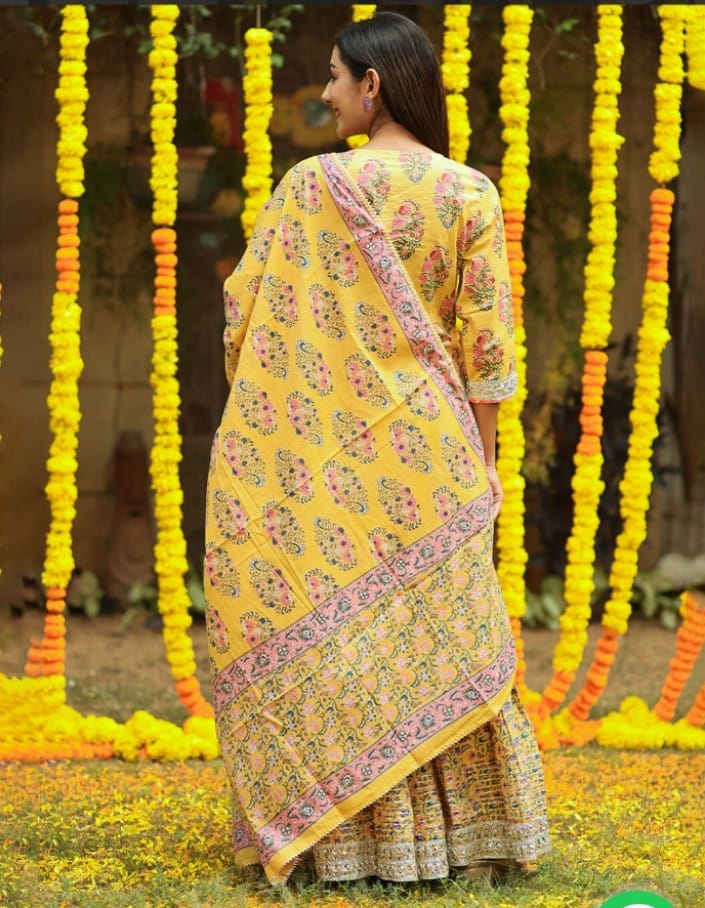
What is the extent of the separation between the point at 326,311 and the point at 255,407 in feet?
0.85

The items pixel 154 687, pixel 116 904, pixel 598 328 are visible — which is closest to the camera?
pixel 116 904

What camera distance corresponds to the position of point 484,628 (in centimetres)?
353

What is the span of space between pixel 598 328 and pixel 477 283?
1.54 meters

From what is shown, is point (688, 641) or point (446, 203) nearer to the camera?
point (446, 203)

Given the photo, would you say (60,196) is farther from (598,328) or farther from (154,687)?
(598,328)

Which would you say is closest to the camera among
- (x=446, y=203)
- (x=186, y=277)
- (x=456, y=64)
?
(x=446, y=203)

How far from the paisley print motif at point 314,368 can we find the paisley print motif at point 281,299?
0.20ft

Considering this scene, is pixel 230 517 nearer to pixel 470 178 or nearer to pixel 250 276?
pixel 250 276

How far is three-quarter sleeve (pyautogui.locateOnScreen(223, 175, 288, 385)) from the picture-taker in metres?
3.52

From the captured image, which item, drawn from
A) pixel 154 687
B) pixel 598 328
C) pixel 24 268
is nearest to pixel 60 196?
pixel 24 268

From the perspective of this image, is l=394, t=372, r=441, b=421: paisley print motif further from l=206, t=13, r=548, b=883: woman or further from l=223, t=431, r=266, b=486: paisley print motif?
l=223, t=431, r=266, b=486: paisley print motif

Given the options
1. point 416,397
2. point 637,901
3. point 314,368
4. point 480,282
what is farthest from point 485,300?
point 637,901

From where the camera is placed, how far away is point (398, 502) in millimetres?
3482

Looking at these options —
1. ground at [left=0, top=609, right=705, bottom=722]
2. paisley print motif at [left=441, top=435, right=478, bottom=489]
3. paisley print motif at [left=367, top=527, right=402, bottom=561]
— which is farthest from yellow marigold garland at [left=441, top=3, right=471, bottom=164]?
ground at [left=0, top=609, right=705, bottom=722]
